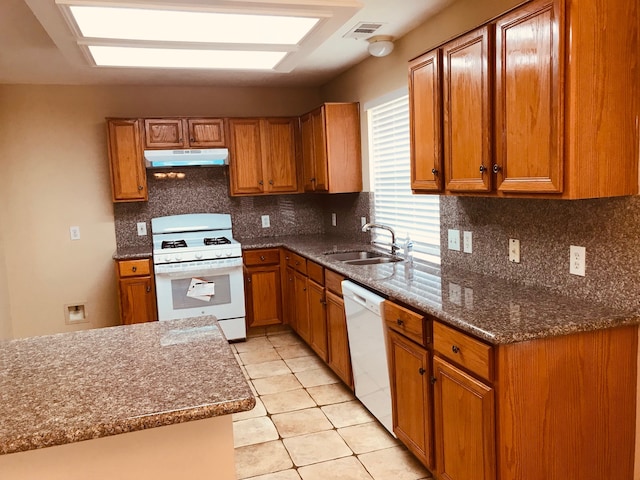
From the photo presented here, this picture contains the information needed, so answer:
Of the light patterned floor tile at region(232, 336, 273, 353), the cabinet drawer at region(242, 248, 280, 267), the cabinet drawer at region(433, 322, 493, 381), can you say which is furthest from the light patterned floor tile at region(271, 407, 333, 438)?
the cabinet drawer at region(242, 248, 280, 267)

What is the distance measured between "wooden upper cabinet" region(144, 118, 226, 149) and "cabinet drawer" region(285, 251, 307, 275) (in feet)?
3.96

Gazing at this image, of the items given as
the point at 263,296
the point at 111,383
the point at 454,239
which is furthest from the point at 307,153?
the point at 111,383

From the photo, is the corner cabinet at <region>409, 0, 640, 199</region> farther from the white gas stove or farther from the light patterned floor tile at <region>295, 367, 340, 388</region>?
the white gas stove

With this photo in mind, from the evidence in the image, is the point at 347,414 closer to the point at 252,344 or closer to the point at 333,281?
the point at 333,281

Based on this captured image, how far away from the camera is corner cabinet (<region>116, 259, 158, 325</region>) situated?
14.2ft

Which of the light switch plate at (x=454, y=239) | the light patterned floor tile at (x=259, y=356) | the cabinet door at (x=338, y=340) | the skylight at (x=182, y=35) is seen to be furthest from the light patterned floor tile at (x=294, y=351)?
the skylight at (x=182, y=35)

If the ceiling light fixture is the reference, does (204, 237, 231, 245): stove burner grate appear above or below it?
below

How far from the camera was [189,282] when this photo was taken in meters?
4.43

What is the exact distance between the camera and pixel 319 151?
449cm

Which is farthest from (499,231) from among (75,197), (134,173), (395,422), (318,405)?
(75,197)

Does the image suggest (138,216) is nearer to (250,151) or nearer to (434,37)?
(250,151)

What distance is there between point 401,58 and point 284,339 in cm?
266

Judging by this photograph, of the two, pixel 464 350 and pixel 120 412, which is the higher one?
pixel 120 412

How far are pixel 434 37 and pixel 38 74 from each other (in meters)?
3.16
